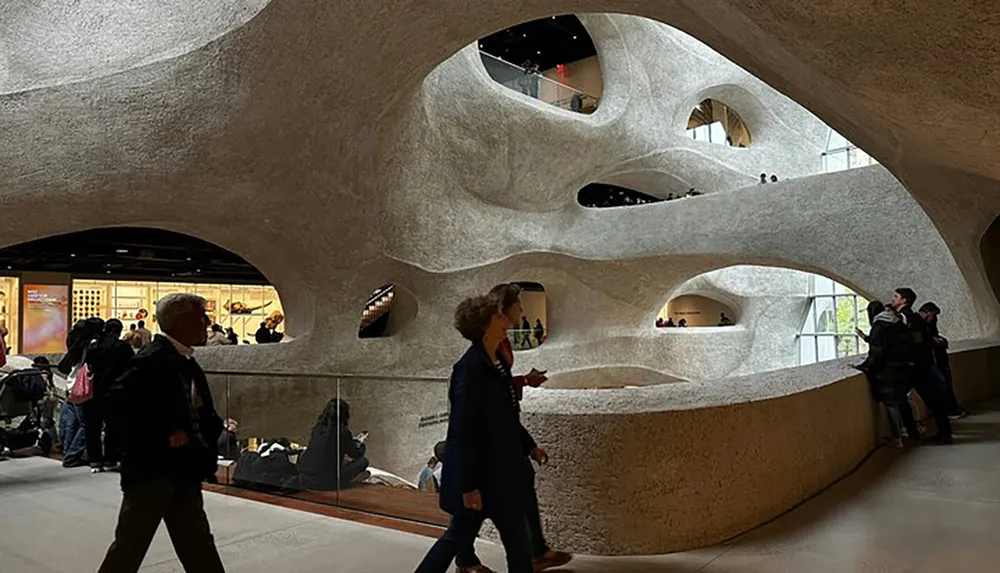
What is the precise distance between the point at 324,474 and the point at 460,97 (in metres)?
10.3

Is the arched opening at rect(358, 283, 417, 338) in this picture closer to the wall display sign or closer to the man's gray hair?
the wall display sign

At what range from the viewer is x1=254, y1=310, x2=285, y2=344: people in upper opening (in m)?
15.2

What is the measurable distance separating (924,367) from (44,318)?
54.1 ft

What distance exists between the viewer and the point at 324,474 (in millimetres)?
5410

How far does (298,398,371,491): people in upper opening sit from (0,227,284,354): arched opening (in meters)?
8.80

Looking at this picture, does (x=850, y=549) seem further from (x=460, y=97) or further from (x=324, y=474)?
(x=460, y=97)

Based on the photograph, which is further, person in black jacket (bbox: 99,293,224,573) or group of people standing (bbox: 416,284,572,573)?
group of people standing (bbox: 416,284,572,573)

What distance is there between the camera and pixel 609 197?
29922 mm

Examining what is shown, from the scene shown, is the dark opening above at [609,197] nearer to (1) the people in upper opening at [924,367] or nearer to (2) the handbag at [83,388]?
(1) the people in upper opening at [924,367]

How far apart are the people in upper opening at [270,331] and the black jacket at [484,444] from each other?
12.2m

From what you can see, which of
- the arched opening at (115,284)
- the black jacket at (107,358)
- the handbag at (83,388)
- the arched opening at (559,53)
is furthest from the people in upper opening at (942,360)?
the arched opening at (115,284)

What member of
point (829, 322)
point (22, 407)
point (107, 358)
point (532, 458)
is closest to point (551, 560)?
point (532, 458)

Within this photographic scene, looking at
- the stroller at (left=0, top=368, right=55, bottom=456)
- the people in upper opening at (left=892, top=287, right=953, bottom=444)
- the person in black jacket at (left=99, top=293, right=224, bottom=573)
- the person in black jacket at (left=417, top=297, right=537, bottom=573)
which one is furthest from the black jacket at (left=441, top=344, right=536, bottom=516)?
the stroller at (left=0, top=368, right=55, bottom=456)

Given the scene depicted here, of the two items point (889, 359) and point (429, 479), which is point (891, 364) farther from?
point (429, 479)
